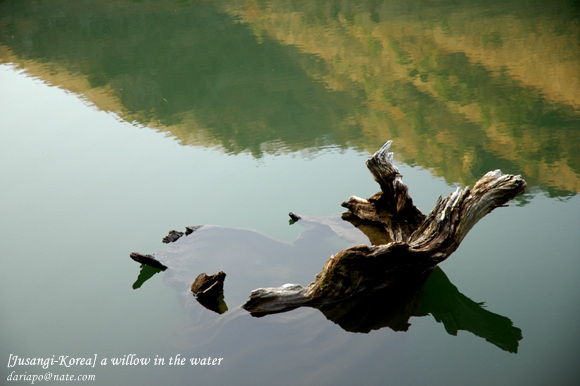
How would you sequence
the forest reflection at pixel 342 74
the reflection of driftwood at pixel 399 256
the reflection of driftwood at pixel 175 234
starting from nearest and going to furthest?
1. the reflection of driftwood at pixel 399 256
2. the reflection of driftwood at pixel 175 234
3. the forest reflection at pixel 342 74

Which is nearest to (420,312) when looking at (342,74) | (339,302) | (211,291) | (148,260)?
(339,302)

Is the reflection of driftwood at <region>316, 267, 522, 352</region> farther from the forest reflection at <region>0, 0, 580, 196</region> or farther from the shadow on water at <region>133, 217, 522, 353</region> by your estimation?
the forest reflection at <region>0, 0, 580, 196</region>

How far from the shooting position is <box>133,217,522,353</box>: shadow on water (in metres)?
4.91

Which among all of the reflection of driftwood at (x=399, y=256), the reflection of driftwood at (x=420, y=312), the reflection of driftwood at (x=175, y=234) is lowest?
the reflection of driftwood at (x=175, y=234)

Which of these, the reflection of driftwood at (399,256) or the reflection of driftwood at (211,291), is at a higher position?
the reflection of driftwood at (399,256)

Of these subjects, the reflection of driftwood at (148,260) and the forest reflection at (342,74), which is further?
the forest reflection at (342,74)

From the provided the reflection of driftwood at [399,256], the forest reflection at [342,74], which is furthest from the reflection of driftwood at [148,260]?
the forest reflection at [342,74]

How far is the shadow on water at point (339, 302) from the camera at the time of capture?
4.91m

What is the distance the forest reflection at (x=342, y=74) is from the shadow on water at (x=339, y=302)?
2438 millimetres

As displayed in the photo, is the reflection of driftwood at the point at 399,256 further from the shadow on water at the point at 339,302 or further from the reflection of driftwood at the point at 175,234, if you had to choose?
the reflection of driftwood at the point at 175,234

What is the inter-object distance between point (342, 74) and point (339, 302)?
8008 mm

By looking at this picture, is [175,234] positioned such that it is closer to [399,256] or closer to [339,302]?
[339,302]

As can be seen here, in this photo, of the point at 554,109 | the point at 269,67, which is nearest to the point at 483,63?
the point at 554,109

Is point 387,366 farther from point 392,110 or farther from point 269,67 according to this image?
point 269,67
